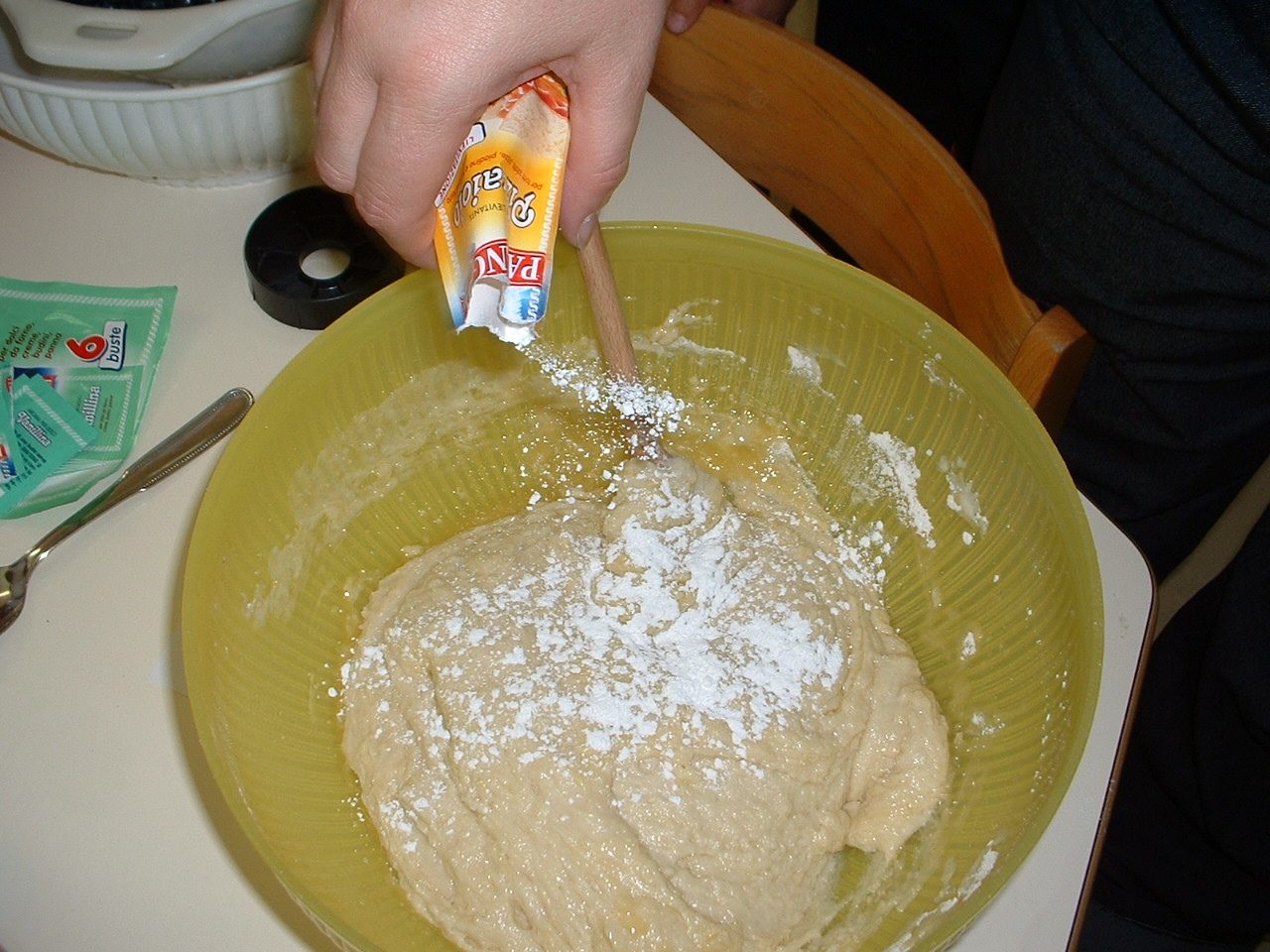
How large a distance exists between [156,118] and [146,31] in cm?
11

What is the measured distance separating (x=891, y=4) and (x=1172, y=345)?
107cm

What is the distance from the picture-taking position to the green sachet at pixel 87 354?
0.97 metres

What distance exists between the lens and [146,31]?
936 millimetres

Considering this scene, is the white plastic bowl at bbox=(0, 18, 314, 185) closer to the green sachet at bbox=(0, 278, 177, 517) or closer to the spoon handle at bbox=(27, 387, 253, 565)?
the green sachet at bbox=(0, 278, 177, 517)

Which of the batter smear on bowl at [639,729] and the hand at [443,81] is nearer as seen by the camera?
the hand at [443,81]

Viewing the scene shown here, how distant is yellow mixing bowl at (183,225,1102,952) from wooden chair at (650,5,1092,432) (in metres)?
0.11

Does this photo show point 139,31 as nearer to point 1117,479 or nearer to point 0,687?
point 0,687

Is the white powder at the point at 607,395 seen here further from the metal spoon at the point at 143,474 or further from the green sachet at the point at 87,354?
the green sachet at the point at 87,354

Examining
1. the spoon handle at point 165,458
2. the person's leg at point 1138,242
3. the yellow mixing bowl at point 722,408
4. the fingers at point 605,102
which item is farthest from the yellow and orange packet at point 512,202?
the person's leg at point 1138,242

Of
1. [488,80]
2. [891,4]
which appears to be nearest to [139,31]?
[488,80]

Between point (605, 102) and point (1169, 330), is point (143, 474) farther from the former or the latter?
point (1169, 330)

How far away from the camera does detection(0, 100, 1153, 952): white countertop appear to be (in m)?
0.77

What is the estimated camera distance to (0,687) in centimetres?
86

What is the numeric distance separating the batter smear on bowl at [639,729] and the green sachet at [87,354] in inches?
13.1
